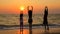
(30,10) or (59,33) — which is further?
(59,33)

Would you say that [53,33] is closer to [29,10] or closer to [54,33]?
[54,33]

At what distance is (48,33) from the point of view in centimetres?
2167

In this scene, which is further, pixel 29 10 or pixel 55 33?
pixel 55 33

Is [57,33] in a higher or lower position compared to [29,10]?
lower

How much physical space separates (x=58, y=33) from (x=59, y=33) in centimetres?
11

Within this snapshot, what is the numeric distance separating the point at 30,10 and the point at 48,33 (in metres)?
3.72

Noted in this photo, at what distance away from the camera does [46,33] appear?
21.7 m

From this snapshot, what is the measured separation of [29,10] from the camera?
1927cm

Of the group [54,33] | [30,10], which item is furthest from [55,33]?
[30,10]

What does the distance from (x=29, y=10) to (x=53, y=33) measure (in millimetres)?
4092

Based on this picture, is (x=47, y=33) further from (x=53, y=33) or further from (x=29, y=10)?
(x=29, y=10)

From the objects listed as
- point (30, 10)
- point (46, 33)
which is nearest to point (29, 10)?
point (30, 10)

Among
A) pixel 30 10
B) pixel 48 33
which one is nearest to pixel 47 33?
pixel 48 33

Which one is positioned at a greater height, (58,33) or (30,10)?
(30,10)
